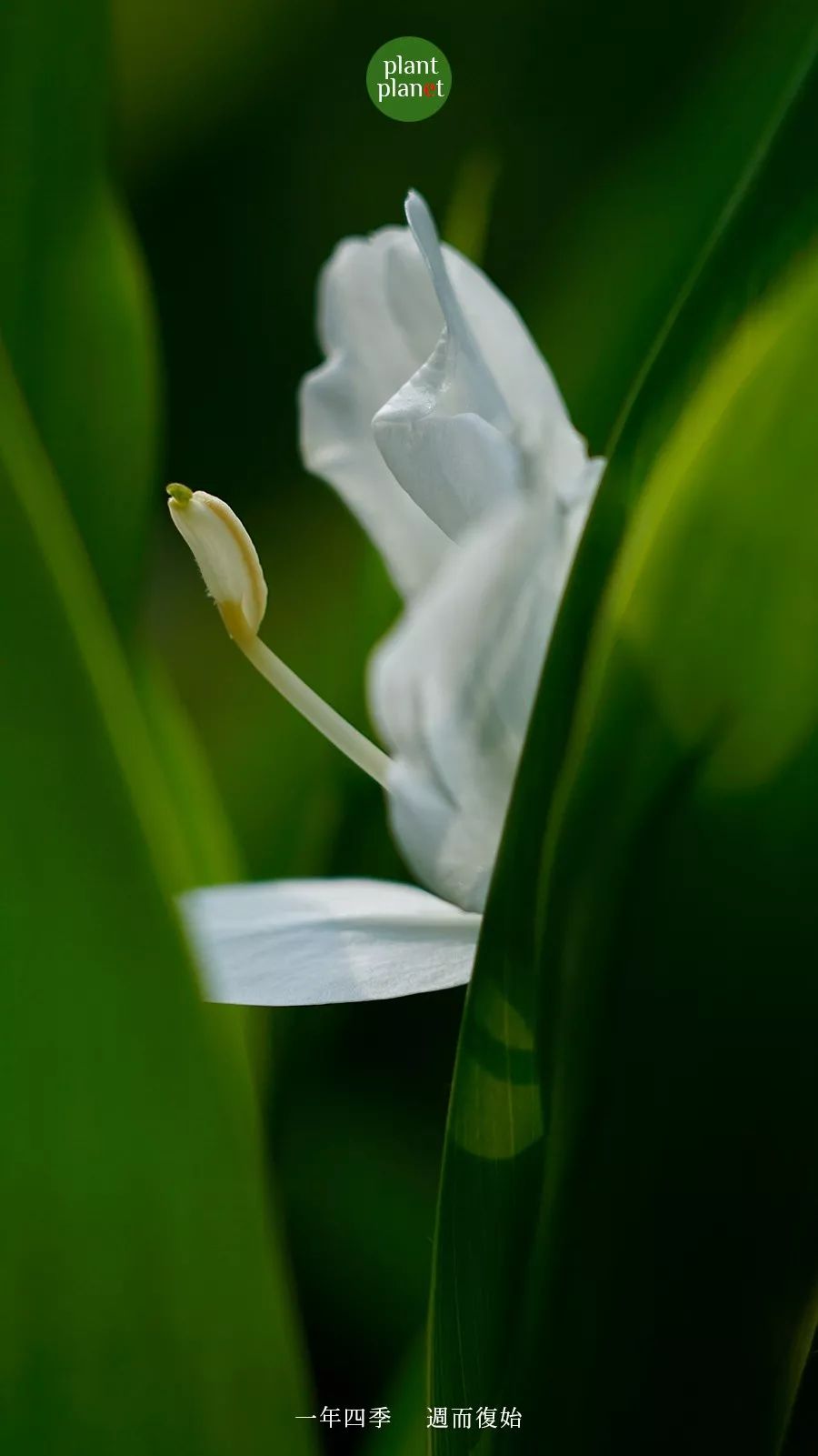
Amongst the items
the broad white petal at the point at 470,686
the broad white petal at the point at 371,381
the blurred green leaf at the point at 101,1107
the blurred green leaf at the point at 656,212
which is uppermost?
the blurred green leaf at the point at 656,212

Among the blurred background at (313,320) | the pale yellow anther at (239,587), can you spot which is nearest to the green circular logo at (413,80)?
the blurred background at (313,320)

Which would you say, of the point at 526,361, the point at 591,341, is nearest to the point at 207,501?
the point at 526,361

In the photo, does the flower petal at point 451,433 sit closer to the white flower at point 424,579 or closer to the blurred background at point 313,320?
the white flower at point 424,579

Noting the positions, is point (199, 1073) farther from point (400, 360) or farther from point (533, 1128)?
point (400, 360)

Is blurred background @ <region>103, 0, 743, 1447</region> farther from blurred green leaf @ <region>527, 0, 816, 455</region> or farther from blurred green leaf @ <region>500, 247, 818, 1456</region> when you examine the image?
blurred green leaf @ <region>500, 247, 818, 1456</region>

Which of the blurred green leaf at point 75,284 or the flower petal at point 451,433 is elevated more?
the blurred green leaf at point 75,284

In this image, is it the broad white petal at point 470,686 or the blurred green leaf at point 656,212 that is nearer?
the broad white petal at point 470,686

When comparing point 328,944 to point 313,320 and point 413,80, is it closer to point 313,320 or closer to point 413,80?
point 413,80

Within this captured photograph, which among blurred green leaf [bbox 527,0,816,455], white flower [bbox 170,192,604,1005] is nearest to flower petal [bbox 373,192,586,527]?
white flower [bbox 170,192,604,1005]
